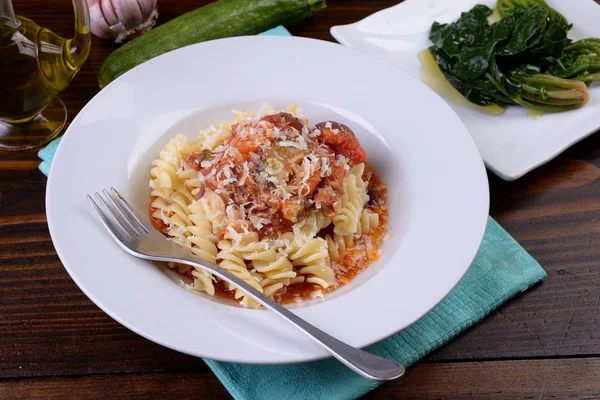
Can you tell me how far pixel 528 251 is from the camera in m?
3.67

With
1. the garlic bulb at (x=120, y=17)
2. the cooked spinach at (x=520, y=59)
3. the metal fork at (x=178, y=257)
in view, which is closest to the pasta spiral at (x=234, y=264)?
the metal fork at (x=178, y=257)

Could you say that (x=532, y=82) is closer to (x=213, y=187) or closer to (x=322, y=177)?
(x=322, y=177)

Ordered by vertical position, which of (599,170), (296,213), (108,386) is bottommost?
(108,386)

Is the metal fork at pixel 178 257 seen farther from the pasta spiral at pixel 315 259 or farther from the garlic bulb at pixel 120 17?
the garlic bulb at pixel 120 17

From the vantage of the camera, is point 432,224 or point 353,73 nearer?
point 432,224

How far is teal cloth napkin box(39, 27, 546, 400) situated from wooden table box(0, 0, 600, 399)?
9 cm

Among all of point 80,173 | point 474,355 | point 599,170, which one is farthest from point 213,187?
point 599,170

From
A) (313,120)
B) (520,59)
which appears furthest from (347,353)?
(520,59)

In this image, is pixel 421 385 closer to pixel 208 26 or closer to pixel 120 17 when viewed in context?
pixel 208 26

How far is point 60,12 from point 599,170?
165 inches

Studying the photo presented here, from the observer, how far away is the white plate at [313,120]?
2.65 meters

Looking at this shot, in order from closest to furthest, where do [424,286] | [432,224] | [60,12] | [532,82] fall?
[424,286]
[432,224]
[532,82]
[60,12]

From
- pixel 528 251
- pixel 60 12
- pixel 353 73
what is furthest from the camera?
pixel 60 12

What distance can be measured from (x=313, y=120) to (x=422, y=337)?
1.49 metres
